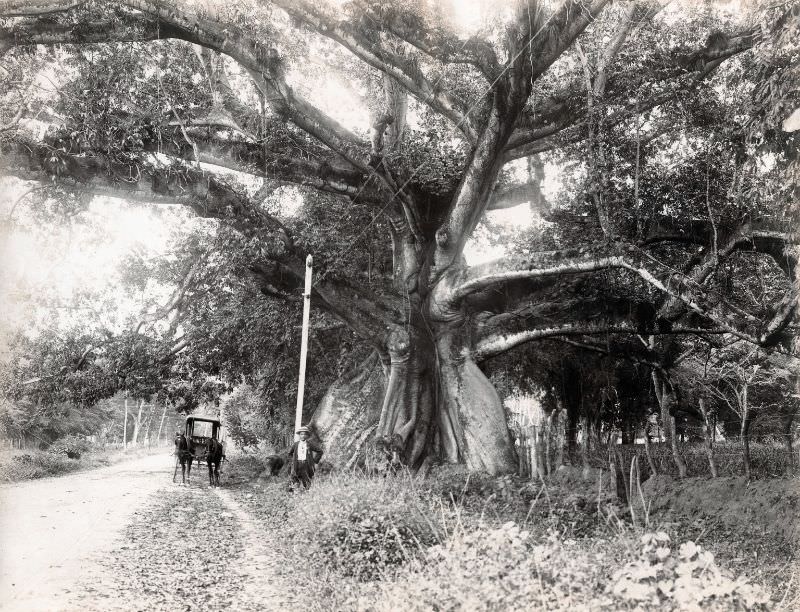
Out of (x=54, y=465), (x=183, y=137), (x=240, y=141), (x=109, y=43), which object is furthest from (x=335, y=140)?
(x=54, y=465)

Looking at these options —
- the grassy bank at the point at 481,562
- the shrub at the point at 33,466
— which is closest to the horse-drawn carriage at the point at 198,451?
the shrub at the point at 33,466

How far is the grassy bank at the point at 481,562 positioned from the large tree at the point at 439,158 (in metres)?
4.64

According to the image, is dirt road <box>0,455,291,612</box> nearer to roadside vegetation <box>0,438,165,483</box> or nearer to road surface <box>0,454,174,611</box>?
road surface <box>0,454,174,611</box>

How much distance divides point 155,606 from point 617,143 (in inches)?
439

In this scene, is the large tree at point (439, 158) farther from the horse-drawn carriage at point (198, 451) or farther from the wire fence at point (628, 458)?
the horse-drawn carriage at point (198, 451)

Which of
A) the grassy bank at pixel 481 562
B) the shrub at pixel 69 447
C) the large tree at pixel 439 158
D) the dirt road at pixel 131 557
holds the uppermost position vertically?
the large tree at pixel 439 158

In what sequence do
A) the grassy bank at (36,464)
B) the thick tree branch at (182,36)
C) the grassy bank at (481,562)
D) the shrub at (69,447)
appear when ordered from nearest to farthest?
the grassy bank at (481,562) < the thick tree branch at (182,36) < the grassy bank at (36,464) < the shrub at (69,447)

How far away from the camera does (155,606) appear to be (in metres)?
5.62

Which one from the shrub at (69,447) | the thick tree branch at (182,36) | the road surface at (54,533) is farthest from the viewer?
the shrub at (69,447)

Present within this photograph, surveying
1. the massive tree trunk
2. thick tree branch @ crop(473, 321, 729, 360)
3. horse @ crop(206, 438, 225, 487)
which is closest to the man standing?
the massive tree trunk

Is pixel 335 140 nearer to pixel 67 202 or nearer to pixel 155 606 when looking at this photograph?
pixel 67 202

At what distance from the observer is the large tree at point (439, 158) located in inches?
406

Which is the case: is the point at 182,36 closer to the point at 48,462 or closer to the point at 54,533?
the point at 54,533

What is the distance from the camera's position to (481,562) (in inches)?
192
